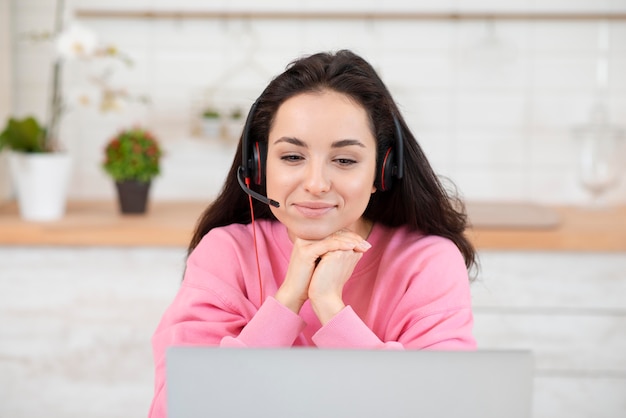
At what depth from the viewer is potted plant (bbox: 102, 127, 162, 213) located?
2.78m

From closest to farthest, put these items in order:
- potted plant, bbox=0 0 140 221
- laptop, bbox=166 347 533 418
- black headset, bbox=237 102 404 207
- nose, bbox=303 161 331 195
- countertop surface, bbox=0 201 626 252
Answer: laptop, bbox=166 347 533 418, nose, bbox=303 161 331 195, black headset, bbox=237 102 404 207, countertop surface, bbox=0 201 626 252, potted plant, bbox=0 0 140 221

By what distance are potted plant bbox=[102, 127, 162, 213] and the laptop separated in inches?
77.4

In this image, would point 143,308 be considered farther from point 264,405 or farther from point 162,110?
point 264,405

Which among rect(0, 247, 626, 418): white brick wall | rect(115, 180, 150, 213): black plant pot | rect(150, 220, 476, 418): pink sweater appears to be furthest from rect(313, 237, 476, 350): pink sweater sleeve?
rect(115, 180, 150, 213): black plant pot

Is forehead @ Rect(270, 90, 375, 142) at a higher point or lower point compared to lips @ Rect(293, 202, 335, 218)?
higher

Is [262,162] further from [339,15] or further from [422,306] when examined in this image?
[339,15]

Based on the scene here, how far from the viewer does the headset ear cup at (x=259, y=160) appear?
150cm

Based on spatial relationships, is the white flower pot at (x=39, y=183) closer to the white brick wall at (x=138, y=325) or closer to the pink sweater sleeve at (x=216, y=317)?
the white brick wall at (x=138, y=325)

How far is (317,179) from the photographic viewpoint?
4.51 feet

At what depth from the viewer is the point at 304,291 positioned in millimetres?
1453

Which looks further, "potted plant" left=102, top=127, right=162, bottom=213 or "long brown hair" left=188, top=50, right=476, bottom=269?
"potted plant" left=102, top=127, right=162, bottom=213

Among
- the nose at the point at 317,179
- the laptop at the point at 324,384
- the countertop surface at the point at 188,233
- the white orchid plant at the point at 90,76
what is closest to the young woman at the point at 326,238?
the nose at the point at 317,179

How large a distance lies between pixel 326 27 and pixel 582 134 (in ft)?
3.04

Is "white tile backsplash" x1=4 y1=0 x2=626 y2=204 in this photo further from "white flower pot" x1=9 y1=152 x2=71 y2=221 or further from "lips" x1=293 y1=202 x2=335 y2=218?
"lips" x1=293 y1=202 x2=335 y2=218
